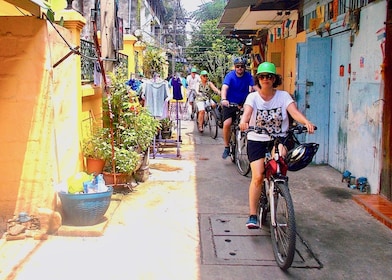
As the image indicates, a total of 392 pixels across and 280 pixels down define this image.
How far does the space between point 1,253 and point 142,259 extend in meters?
1.27

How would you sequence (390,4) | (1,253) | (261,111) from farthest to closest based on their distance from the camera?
(390,4) → (261,111) → (1,253)

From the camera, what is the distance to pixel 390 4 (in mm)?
5145

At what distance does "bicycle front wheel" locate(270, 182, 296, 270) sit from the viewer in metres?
3.47

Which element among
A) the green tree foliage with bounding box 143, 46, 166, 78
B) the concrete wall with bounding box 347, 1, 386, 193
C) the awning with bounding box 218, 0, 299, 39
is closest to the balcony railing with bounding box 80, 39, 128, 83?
the awning with bounding box 218, 0, 299, 39

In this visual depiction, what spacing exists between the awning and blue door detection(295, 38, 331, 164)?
50.3 inches

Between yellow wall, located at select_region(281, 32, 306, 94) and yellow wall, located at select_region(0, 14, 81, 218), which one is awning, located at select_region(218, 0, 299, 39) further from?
yellow wall, located at select_region(0, 14, 81, 218)

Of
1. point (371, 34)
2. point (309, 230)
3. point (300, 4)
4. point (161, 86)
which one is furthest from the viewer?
point (300, 4)

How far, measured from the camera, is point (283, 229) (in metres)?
3.73

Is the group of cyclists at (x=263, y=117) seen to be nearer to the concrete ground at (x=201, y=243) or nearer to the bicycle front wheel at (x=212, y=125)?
the concrete ground at (x=201, y=243)

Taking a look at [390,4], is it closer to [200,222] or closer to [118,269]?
[200,222]

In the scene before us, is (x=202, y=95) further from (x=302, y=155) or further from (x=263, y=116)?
(x=302, y=155)

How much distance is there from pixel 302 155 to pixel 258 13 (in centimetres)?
707

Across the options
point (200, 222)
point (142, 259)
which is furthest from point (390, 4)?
point (142, 259)

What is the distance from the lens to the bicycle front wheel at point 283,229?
347 centimetres
